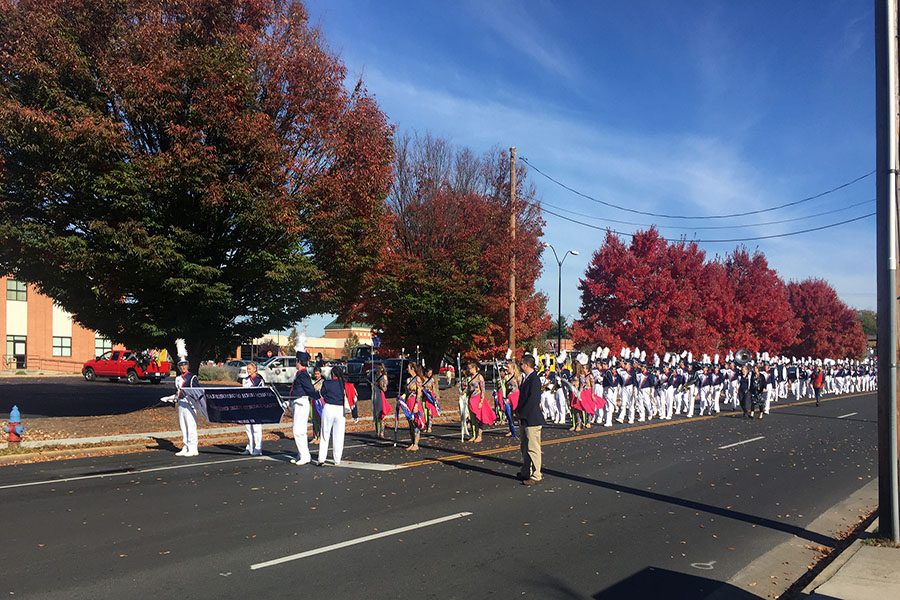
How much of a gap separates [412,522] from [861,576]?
4.45 meters

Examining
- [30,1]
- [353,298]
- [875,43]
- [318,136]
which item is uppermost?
[30,1]

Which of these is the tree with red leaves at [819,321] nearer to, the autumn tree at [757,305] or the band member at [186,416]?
the autumn tree at [757,305]

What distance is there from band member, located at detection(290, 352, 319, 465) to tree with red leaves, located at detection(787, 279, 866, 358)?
59.1 metres

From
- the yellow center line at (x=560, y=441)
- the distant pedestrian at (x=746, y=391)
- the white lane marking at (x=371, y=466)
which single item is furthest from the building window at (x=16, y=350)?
the white lane marking at (x=371, y=466)

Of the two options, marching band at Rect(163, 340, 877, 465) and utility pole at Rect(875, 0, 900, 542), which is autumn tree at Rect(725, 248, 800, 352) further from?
utility pole at Rect(875, 0, 900, 542)

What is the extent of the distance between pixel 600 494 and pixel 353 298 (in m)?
13.6

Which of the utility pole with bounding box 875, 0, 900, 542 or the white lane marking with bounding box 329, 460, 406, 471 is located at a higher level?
the utility pole with bounding box 875, 0, 900, 542

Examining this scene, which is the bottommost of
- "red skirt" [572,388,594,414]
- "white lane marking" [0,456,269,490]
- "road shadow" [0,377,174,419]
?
"road shadow" [0,377,174,419]

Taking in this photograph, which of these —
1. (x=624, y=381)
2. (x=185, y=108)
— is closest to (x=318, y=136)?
(x=185, y=108)

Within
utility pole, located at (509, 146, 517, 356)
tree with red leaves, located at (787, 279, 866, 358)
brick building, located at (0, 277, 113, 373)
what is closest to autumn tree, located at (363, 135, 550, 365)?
utility pole, located at (509, 146, 517, 356)

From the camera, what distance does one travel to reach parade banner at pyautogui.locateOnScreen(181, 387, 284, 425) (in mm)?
14008

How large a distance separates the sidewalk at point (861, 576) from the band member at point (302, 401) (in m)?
8.43

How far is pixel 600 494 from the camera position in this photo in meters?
10.4

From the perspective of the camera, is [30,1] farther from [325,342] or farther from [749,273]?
[325,342]
